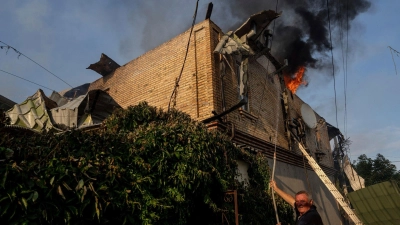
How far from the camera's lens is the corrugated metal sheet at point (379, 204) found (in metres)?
4.91

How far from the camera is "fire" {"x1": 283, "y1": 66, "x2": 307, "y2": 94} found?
15.8 m

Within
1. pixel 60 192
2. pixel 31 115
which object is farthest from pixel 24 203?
pixel 31 115

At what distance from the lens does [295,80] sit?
16250 mm

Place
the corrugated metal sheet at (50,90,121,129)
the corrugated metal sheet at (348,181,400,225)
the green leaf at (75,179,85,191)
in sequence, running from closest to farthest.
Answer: the green leaf at (75,179,85,191) < the corrugated metal sheet at (348,181,400,225) < the corrugated metal sheet at (50,90,121,129)

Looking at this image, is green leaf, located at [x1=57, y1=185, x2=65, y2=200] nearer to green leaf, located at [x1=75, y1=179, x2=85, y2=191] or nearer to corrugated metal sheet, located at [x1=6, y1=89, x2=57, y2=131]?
green leaf, located at [x1=75, y1=179, x2=85, y2=191]

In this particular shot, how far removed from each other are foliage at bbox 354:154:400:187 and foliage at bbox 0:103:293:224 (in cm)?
2542

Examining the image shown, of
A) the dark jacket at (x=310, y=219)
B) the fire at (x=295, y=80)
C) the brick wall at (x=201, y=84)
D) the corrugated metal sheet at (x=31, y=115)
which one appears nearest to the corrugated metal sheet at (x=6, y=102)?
the corrugated metal sheet at (x=31, y=115)

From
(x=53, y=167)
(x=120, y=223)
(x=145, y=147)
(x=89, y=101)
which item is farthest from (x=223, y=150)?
(x=89, y=101)

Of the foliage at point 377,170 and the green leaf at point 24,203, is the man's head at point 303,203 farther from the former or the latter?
the foliage at point 377,170

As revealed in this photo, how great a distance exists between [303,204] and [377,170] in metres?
29.5

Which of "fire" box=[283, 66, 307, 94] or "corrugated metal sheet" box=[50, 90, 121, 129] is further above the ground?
"fire" box=[283, 66, 307, 94]

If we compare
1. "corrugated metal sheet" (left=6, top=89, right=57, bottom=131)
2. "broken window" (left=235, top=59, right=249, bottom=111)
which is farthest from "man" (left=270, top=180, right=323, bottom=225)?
"corrugated metal sheet" (left=6, top=89, right=57, bottom=131)

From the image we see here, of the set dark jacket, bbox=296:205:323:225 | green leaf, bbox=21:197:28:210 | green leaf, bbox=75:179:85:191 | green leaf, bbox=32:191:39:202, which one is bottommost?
dark jacket, bbox=296:205:323:225

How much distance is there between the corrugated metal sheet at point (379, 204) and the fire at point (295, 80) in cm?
1053
